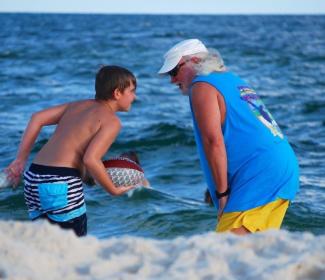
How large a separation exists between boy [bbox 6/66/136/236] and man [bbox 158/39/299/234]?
16.0 inches

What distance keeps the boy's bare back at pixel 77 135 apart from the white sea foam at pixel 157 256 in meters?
1.35

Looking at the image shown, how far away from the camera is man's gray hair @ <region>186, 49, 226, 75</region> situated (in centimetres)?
431

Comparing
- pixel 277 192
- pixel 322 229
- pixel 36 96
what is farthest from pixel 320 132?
pixel 277 192

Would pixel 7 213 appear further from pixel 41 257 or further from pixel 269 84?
pixel 269 84

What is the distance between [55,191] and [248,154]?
3.65ft

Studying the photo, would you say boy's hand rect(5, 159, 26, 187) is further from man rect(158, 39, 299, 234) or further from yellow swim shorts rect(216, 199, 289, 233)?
yellow swim shorts rect(216, 199, 289, 233)

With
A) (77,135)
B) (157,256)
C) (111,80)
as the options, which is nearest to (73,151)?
(77,135)

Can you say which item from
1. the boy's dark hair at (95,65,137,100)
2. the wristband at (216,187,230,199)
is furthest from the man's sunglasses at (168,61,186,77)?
the wristband at (216,187,230,199)

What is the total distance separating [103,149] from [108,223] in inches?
158

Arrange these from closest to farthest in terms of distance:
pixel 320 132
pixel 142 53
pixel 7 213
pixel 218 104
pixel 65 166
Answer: pixel 218 104 < pixel 65 166 < pixel 7 213 < pixel 320 132 < pixel 142 53

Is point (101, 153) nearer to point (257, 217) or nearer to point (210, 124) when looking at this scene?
point (210, 124)

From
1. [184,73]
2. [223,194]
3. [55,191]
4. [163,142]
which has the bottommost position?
[163,142]

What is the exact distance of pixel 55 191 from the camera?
14.9 feet

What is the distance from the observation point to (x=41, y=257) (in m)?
2.90
